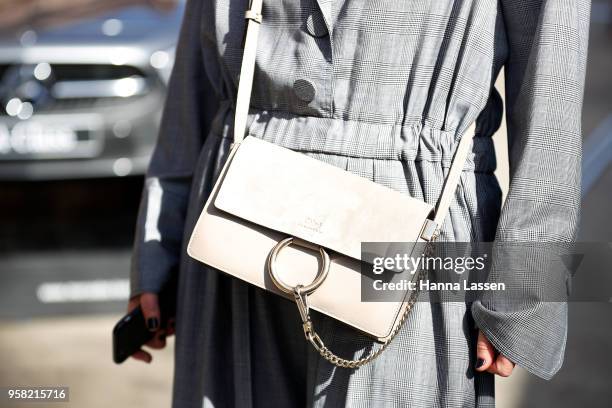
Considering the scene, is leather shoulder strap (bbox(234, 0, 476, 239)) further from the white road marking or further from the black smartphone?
the white road marking

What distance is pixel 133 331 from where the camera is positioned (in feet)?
6.35

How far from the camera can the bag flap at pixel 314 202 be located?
1.51 metres

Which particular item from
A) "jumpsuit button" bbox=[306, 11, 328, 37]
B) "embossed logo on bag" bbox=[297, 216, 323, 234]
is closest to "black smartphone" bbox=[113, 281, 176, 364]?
"embossed logo on bag" bbox=[297, 216, 323, 234]

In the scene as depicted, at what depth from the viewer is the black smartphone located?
6.32 ft

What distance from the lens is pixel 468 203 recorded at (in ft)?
5.28

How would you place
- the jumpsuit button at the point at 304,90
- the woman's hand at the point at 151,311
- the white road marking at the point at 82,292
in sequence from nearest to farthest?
the jumpsuit button at the point at 304,90
the woman's hand at the point at 151,311
the white road marking at the point at 82,292

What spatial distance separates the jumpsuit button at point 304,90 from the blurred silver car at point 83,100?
2648 millimetres

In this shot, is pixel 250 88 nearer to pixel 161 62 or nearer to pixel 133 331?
pixel 133 331

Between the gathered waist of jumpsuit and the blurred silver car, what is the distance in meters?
2.64

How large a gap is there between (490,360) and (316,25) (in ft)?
2.11

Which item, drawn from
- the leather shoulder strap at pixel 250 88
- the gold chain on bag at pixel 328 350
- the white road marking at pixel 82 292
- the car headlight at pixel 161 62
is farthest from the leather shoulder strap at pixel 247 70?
the white road marking at pixel 82 292

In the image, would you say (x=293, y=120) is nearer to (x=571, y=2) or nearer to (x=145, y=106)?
(x=571, y=2)

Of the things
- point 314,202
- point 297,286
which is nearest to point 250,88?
point 314,202

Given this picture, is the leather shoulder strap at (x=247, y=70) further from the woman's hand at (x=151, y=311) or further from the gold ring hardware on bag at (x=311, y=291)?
the woman's hand at (x=151, y=311)
